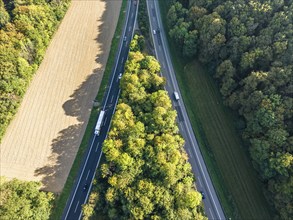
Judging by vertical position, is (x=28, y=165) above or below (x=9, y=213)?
above

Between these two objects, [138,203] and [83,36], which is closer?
[138,203]

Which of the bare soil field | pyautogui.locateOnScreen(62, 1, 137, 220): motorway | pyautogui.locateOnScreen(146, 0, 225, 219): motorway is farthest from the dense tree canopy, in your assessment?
pyautogui.locateOnScreen(146, 0, 225, 219): motorway

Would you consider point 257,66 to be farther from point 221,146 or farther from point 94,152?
point 94,152

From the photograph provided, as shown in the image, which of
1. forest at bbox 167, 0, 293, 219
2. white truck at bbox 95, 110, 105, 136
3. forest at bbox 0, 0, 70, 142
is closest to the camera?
forest at bbox 167, 0, 293, 219

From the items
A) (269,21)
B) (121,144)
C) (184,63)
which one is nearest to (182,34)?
(184,63)

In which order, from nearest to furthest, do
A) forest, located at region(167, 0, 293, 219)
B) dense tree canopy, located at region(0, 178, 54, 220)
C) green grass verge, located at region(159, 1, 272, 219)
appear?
dense tree canopy, located at region(0, 178, 54, 220)
forest, located at region(167, 0, 293, 219)
green grass verge, located at region(159, 1, 272, 219)

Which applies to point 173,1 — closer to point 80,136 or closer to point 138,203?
point 80,136

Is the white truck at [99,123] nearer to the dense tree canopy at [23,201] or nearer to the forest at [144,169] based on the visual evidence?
the forest at [144,169]

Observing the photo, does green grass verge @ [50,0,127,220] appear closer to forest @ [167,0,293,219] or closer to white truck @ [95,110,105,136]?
white truck @ [95,110,105,136]
